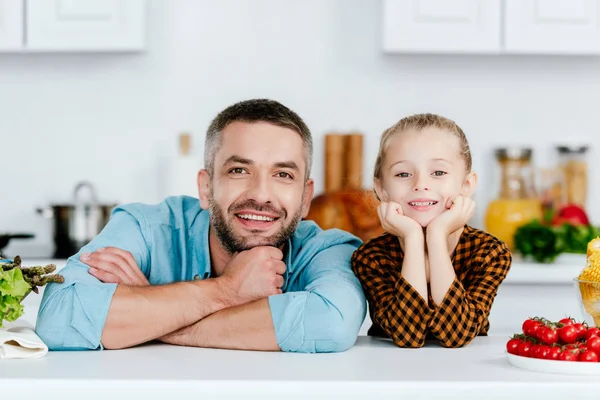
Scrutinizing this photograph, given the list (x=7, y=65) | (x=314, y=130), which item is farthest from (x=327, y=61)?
(x=7, y=65)

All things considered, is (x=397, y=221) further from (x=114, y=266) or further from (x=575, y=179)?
(x=575, y=179)

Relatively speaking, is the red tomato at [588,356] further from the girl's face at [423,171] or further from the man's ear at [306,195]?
the man's ear at [306,195]

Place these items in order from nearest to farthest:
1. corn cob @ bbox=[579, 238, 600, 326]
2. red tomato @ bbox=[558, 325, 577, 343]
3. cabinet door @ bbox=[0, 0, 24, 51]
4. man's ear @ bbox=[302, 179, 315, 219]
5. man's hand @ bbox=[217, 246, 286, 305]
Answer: red tomato @ bbox=[558, 325, 577, 343] < corn cob @ bbox=[579, 238, 600, 326] < man's hand @ bbox=[217, 246, 286, 305] < man's ear @ bbox=[302, 179, 315, 219] < cabinet door @ bbox=[0, 0, 24, 51]

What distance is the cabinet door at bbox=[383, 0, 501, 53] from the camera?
119 inches

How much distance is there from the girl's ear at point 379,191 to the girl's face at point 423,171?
21 millimetres

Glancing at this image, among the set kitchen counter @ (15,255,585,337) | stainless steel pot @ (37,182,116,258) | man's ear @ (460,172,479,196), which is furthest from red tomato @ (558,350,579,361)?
stainless steel pot @ (37,182,116,258)

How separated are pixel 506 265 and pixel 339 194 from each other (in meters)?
1.72

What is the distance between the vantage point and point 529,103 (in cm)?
343

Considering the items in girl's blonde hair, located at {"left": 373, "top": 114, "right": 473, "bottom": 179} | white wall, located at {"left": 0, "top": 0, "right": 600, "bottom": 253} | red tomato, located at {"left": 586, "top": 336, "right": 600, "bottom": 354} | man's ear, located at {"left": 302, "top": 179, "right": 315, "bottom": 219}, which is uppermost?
white wall, located at {"left": 0, "top": 0, "right": 600, "bottom": 253}

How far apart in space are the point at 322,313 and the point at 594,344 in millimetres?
424

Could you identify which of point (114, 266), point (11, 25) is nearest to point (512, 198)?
point (11, 25)

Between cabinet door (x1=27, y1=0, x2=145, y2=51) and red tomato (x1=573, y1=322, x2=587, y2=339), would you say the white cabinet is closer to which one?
cabinet door (x1=27, y1=0, x2=145, y2=51)

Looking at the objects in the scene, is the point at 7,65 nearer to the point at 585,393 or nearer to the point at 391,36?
the point at 391,36

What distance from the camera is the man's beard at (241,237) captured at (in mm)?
1508
